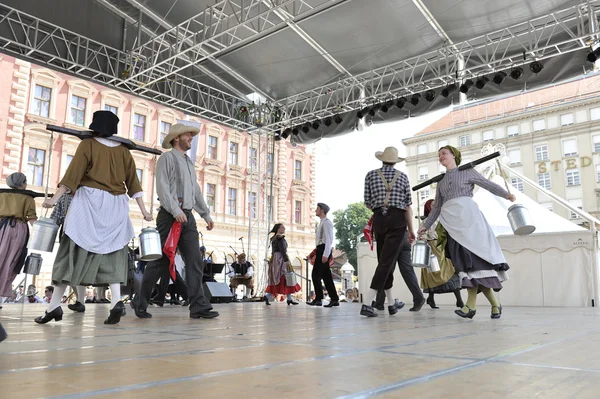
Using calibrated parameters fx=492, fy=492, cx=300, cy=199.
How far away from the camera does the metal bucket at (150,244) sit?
4.13 metres

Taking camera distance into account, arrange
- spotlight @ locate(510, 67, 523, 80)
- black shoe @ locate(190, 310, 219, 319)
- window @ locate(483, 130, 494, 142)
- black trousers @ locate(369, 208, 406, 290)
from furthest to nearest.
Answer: window @ locate(483, 130, 494, 142) < spotlight @ locate(510, 67, 523, 80) < black trousers @ locate(369, 208, 406, 290) < black shoe @ locate(190, 310, 219, 319)

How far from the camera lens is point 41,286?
2111cm

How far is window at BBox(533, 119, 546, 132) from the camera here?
46188mm

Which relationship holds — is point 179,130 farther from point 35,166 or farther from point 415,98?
point 35,166

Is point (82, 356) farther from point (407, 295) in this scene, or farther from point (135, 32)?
point (135, 32)

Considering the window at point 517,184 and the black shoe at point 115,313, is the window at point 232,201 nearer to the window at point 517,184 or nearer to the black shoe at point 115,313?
the black shoe at point 115,313

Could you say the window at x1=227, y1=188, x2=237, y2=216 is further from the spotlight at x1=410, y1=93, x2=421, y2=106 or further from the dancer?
the dancer

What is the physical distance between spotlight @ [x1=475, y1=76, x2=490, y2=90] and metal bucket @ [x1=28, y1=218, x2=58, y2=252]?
9941 mm

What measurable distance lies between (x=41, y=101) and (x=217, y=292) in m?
17.7

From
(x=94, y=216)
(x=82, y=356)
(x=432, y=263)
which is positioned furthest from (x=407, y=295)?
(x=82, y=356)

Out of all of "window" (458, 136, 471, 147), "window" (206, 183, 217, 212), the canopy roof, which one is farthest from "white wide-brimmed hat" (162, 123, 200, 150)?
"window" (458, 136, 471, 147)

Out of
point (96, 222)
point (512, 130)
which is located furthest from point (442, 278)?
point (512, 130)

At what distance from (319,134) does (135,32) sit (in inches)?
216

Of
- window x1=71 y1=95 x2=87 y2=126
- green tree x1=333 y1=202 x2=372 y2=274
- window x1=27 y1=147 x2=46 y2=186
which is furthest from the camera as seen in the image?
green tree x1=333 y1=202 x2=372 y2=274
